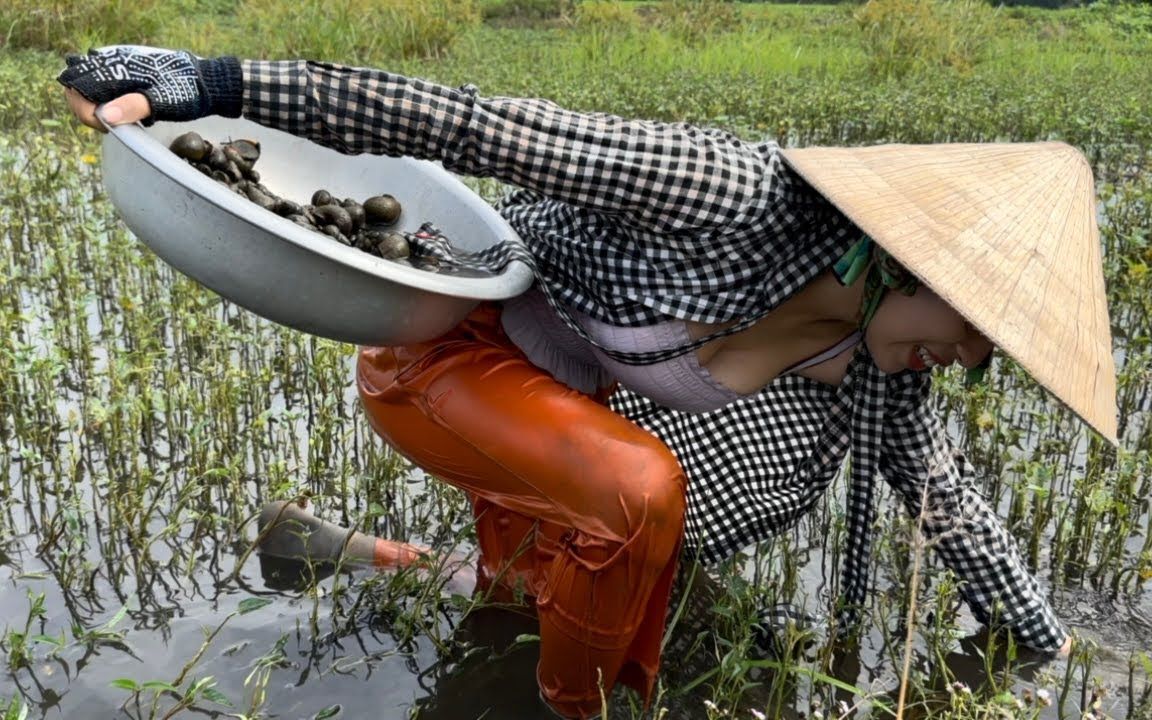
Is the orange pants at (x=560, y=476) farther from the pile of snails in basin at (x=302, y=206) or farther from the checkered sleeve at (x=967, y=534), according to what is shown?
the checkered sleeve at (x=967, y=534)

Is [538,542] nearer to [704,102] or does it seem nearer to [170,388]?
[170,388]

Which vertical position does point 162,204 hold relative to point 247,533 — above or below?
above

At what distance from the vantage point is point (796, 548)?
2.82 m

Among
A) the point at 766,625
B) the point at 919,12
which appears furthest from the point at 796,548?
the point at 919,12

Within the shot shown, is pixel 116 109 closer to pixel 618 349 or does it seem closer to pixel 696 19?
pixel 618 349

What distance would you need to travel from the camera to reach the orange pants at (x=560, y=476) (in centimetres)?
206

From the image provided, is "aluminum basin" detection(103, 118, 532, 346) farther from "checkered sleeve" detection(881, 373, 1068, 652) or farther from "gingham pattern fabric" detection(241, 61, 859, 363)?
"checkered sleeve" detection(881, 373, 1068, 652)

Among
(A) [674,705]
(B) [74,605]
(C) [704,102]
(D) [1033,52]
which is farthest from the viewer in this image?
(D) [1033,52]

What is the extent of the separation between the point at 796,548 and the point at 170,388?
5.35ft

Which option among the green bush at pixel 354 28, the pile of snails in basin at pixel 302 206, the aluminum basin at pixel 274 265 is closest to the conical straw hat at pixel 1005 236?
the aluminum basin at pixel 274 265

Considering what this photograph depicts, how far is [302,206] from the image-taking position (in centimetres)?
225

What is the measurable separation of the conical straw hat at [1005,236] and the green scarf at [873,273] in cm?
8

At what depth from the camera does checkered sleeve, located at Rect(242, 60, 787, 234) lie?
1.92 metres

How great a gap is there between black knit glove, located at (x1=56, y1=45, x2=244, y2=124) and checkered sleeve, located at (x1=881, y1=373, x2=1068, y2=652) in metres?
1.36
